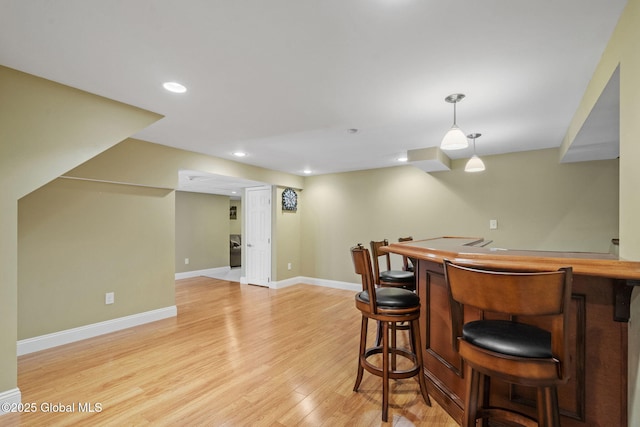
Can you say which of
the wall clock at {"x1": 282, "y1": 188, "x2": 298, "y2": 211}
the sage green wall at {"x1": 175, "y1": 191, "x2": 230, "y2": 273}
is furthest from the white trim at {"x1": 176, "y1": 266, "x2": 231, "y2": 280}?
the wall clock at {"x1": 282, "y1": 188, "x2": 298, "y2": 211}

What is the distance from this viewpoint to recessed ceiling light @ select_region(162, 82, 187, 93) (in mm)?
2232

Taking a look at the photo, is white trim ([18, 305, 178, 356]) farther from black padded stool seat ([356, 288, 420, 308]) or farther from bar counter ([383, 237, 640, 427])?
bar counter ([383, 237, 640, 427])

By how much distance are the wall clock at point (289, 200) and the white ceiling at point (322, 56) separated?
2851mm

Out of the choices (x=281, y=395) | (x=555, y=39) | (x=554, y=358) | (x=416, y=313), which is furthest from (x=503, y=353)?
(x=555, y=39)

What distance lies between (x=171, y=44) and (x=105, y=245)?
2.76 meters

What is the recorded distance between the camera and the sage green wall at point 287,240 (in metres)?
5.82

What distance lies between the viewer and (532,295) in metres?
1.06

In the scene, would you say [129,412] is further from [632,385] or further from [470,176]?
[470,176]

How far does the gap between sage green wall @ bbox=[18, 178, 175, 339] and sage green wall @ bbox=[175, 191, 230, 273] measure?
3.02 meters

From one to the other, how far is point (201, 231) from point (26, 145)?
210 inches

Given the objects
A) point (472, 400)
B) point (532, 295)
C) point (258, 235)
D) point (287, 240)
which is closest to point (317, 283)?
point (287, 240)

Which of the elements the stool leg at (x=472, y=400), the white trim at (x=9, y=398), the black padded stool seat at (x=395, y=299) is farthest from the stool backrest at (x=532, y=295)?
the white trim at (x=9, y=398)

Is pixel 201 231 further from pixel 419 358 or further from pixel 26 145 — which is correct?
pixel 419 358

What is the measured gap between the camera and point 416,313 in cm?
195
